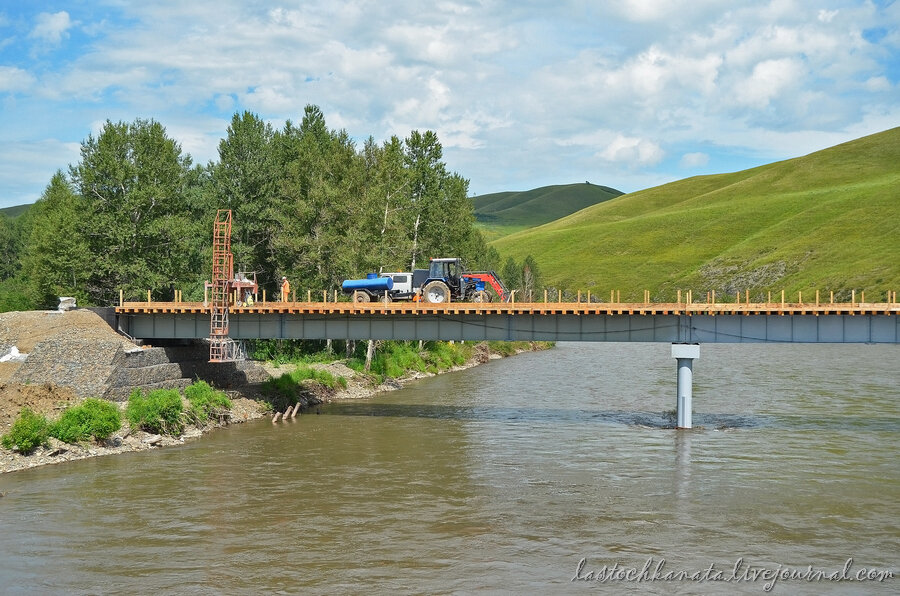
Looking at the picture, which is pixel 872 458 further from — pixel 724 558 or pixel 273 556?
pixel 273 556

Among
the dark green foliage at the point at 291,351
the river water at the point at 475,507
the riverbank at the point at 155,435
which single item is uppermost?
the dark green foliage at the point at 291,351

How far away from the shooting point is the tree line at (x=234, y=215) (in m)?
59.3

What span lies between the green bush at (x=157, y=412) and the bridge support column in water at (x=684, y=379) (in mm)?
23898

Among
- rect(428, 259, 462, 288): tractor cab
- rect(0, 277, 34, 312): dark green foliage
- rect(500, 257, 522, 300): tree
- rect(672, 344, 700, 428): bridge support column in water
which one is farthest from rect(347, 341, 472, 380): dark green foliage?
rect(500, 257, 522, 300): tree

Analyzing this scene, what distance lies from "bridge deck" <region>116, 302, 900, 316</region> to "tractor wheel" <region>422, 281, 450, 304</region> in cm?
268

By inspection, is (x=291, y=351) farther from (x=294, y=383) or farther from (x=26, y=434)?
(x=26, y=434)

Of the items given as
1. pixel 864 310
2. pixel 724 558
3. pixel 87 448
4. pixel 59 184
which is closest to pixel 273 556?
pixel 724 558

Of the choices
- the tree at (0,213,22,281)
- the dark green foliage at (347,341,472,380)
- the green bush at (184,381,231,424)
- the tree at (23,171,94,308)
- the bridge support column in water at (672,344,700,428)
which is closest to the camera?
the green bush at (184,381,231,424)

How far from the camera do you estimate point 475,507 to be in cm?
2606

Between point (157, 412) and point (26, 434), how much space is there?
611 centimetres

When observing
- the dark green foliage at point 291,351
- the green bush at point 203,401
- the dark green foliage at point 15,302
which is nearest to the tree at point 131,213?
the dark green foliage at point 291,351

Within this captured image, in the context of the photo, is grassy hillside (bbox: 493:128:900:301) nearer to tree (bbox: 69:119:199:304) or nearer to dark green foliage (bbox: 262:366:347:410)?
dark green foliage (bbox: 262:366:347:410)

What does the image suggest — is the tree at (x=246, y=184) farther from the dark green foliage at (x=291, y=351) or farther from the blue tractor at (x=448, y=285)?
the blue tractor at (x=448, y=285)

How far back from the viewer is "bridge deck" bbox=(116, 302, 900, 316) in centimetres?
3709
